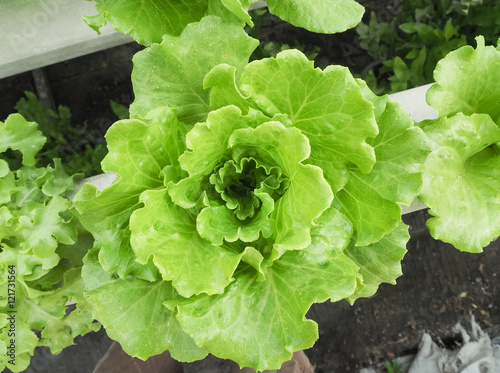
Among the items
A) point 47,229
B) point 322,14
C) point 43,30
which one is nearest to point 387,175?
point 322,14

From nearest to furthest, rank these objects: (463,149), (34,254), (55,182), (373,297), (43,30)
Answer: (463,149)
(34,254)
(55,182)
(43,30)
(373,297)

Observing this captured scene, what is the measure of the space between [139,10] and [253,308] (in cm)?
73

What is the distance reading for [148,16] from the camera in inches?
42.3

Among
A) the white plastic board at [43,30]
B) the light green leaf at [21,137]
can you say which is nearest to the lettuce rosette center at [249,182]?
the light green leaf at [21,137]

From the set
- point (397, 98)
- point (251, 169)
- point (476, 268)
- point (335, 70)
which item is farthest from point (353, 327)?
point (335, 70)

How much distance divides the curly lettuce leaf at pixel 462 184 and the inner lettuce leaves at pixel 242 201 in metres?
0.08

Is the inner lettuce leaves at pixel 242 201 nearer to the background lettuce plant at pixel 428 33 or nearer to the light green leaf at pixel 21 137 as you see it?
the light green leaf at pixel 21 137

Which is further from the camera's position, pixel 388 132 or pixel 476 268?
pixel 476 268

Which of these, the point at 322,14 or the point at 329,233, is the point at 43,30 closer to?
the point at 322,14

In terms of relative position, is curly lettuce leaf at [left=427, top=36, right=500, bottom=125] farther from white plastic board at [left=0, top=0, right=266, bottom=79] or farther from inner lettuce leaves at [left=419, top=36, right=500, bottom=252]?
white plastic board at [left=0, top=0, right=266, bottom=79]

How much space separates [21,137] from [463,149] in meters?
1.15

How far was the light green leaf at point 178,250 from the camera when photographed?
0.88 meters

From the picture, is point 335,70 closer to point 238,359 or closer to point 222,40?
point 222,40

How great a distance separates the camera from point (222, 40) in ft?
3.18
